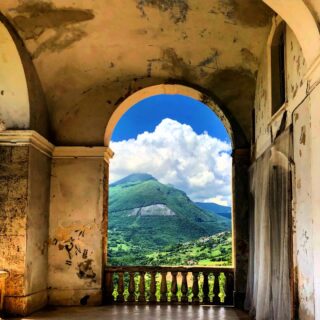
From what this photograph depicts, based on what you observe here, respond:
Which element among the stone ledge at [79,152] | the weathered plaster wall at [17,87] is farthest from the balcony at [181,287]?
the weathered plaster wall at [17,87]

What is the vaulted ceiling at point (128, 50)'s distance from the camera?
819cm

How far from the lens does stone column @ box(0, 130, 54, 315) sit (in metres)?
8.55

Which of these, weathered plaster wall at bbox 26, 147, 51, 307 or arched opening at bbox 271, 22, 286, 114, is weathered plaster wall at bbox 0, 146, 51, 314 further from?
arched opening at bbox 271, 22, 286, 114

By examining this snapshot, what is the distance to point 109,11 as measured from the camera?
8.34 metres

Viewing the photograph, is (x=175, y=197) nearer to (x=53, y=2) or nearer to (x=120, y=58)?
(x=120, y=58)

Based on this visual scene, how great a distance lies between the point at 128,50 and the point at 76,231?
383cm

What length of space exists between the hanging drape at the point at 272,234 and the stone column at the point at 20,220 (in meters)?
4.01

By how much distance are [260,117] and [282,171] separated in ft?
8.17

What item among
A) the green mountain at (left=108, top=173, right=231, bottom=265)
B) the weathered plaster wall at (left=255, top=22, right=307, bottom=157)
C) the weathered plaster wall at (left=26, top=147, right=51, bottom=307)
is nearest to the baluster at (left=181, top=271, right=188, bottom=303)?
the weathered plaster wall at (left=26, top=147, right=51, bottom=307)

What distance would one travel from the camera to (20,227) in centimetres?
867

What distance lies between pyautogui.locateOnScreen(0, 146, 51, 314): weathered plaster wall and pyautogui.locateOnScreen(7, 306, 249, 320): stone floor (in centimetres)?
44

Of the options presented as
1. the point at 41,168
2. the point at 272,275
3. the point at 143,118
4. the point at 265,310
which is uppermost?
the point at 143,118

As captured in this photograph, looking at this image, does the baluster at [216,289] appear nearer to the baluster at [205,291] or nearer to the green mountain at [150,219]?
the baluster at [205,291]

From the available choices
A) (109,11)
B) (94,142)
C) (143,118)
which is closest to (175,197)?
(143,118)
